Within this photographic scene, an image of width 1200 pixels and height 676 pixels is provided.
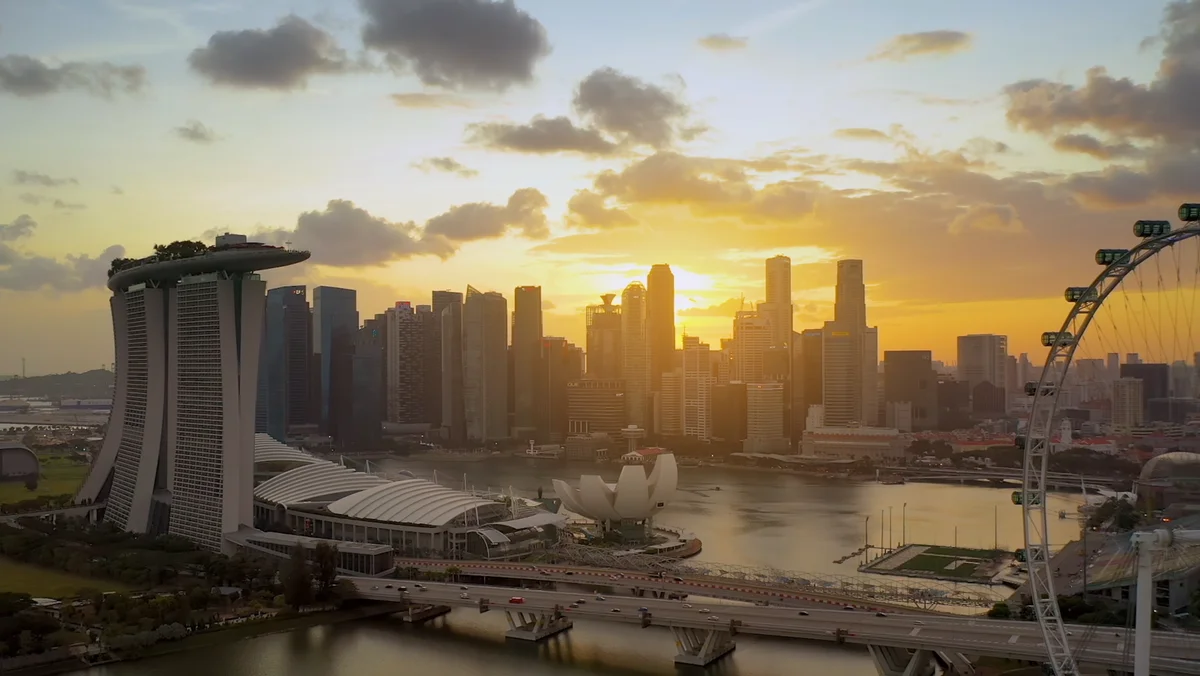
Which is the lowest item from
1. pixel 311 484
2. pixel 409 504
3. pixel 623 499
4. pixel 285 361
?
pixel 623 499

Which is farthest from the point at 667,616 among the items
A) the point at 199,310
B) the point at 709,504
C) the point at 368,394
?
the point at 368,394

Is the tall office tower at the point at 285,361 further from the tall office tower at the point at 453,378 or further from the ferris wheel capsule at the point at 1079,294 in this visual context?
the ferris wheel capsule at the point at 1079,294

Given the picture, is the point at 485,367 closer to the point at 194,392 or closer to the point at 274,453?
the point at 274,453

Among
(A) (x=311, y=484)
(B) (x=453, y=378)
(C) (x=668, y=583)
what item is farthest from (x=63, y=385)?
(C) (x=668, y=583)

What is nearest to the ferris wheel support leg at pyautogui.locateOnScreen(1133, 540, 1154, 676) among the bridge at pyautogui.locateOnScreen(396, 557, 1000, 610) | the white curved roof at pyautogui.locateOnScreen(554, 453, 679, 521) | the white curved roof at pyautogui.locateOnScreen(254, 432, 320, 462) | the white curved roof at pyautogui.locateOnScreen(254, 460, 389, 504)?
the bridge at pyautogui.locateOnScreen(396, 557, 1000, 610)

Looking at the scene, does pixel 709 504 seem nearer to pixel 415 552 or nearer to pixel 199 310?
pixel 415 552
